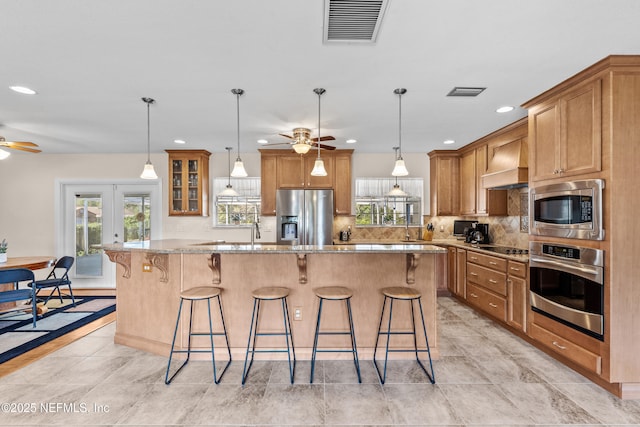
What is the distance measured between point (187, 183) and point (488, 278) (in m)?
4.86

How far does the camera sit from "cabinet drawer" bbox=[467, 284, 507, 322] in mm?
3518

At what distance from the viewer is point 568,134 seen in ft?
8.46

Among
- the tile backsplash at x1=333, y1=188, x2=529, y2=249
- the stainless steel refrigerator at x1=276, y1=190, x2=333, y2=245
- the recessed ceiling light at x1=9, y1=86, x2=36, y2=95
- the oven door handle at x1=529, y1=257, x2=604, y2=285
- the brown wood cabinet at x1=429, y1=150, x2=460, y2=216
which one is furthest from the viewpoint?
the brown wood cabinet at x1=429, y1=150, x2=460, y2=216

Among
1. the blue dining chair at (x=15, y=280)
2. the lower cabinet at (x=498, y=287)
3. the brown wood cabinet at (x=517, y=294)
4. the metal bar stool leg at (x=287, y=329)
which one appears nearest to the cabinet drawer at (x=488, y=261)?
the lower cabinet at (x=498, y=287)

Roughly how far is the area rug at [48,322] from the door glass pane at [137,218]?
1.14m

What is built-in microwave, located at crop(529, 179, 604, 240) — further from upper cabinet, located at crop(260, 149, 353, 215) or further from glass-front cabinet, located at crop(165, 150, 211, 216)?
glass-front cabinet, located at crop(165, 150, 211, 216)

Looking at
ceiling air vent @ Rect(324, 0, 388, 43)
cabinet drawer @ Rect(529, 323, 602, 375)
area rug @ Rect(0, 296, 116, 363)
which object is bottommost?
area rug @ Rect(0, 296, 116, 363)

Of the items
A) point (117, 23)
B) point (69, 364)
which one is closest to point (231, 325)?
point (69, 364)

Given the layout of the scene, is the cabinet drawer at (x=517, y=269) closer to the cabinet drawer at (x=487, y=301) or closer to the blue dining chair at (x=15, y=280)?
the cabinet drawer at (x=487, y=301)

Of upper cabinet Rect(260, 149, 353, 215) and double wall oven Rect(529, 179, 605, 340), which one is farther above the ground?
upper cabinet Rect(260, 149, 353, 215)

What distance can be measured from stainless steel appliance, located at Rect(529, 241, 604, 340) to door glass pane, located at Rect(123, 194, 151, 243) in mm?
5845

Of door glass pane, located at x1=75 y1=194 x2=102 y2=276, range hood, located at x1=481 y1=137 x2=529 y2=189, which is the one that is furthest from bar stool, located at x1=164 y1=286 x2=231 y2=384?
door glass pane, located at x1=75 y1=194 x2=102 y2=276

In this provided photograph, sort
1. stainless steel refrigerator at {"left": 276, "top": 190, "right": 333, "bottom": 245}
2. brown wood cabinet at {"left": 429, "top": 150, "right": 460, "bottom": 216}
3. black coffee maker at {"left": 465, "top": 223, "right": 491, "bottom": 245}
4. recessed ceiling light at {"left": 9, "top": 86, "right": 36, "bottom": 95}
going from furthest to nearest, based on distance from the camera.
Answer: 1. brown wood cabinet at {"left": 429, "top": 150, "right": 460, "bottom": 216}
2. stainless steel refrigerator at {"left": 276, "top": 190, "right": 333, "bottom": 245}
3. black coffee maker at {"left": 465, "top": 223, "right": 491, "bottom": 245}
4. recessed ceiling light at {"left": 9, "top": 86, "right": 36, "bottom": 95}

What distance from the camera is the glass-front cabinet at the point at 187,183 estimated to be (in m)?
5.18
